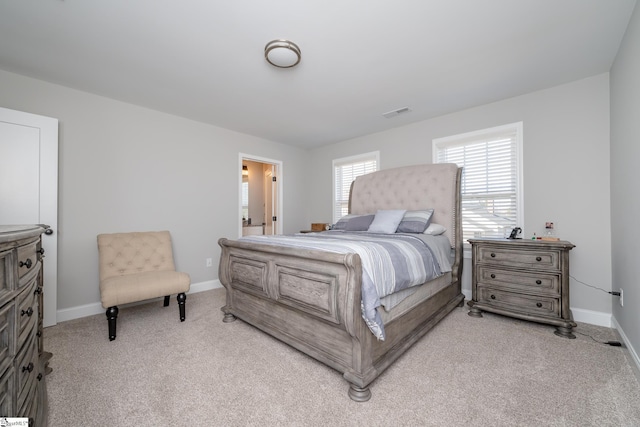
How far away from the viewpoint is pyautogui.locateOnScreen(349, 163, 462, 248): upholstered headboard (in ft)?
11.1

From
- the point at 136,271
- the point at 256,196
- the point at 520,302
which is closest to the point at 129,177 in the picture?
the point at 136,271

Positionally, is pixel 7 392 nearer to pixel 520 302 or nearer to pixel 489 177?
pixel 520 302

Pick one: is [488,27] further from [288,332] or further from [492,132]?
[288,332]

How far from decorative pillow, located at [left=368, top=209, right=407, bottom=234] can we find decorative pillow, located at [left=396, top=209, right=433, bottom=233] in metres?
0.07

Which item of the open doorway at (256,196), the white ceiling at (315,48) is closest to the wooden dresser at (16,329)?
the white ceiling at (315,48)

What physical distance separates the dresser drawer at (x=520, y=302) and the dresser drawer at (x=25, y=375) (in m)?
3.51

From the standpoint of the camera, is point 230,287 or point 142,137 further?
point 142,137

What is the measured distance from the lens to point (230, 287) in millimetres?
2840

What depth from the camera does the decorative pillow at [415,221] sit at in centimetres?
319

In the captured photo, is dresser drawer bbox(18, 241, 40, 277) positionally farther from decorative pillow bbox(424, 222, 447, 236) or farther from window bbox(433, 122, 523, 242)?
window bbox(433, 122, 523, 242)

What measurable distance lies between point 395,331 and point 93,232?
348 cm

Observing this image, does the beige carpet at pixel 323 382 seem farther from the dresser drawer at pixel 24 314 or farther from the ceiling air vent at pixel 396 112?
the ceiling air vent at pixel 396 112

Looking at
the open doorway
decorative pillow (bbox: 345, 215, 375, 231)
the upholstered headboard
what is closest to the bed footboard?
the upholstered headboard

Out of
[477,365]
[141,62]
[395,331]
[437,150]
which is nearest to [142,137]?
[141,62]
